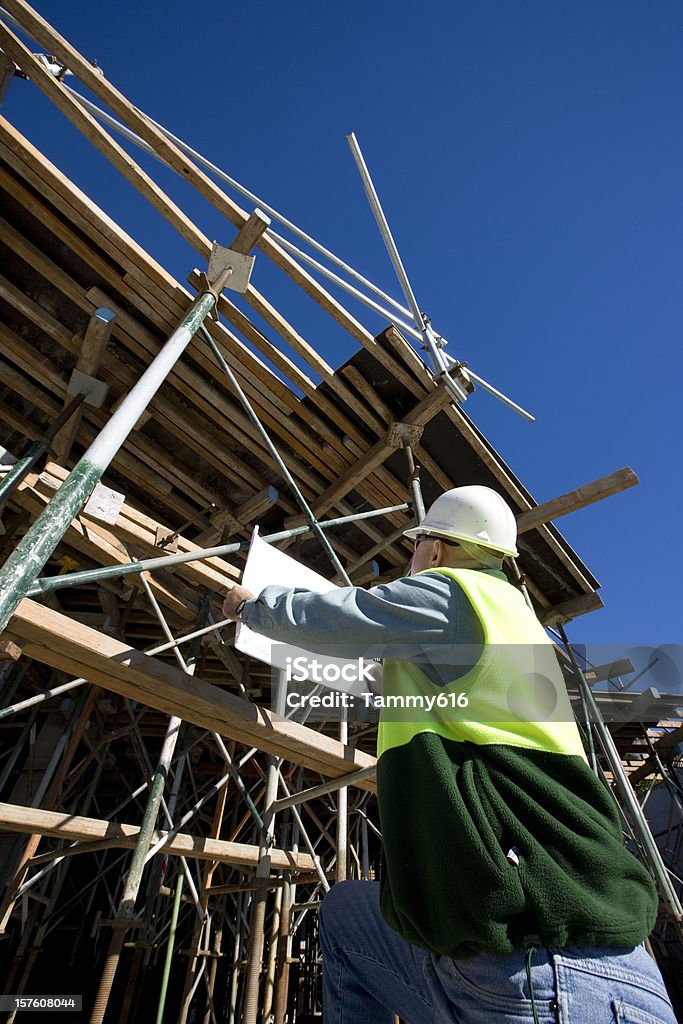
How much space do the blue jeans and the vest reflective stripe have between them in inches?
17.3

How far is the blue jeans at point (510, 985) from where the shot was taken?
1.19 m

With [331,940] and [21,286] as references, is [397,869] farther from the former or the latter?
[21,286]

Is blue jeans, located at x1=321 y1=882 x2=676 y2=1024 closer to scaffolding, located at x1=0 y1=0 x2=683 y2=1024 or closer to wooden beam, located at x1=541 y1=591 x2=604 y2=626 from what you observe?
scaffolding, located at x1=0 y1=0 x2=683 y2=1024

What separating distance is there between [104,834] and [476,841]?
4001 mm

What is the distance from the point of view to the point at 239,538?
6305mm

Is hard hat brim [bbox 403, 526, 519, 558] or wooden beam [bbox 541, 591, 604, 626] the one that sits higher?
wooden beam [bbox 541, 591, 604, 626]

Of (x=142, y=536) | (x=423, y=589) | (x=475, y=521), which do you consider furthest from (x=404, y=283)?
(x=423, y=589)

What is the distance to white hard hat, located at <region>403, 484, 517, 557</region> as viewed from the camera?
223cm

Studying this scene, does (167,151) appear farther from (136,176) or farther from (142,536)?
(142,536)

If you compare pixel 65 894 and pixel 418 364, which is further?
pixel 65 894

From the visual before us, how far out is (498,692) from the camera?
1479 mm

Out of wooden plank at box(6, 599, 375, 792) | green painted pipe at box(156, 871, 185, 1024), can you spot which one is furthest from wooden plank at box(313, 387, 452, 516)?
green painted pipe at box(156, 871, 185, 1024)

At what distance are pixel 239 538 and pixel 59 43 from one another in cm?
435

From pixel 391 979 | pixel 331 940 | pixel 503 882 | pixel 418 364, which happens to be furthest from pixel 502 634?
pixel 418 364
